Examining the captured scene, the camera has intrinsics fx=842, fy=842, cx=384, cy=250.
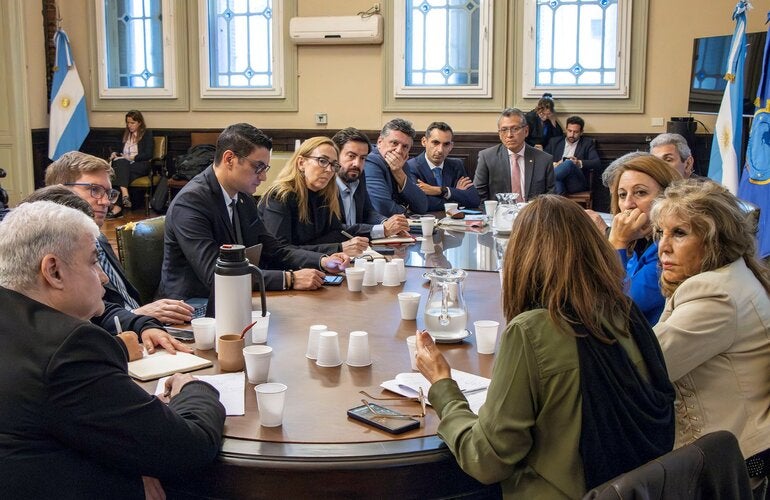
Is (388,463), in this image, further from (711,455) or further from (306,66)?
(306,66)

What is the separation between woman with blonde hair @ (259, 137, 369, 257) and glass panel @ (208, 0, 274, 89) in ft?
18.1

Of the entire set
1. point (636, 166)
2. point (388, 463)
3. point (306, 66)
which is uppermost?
point (306, 66)

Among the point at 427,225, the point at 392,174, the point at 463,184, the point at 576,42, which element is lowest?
the point at 427,225

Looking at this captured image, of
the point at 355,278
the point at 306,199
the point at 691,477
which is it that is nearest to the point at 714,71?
the point at 306,199

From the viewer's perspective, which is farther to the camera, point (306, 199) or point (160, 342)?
point (306, 199)

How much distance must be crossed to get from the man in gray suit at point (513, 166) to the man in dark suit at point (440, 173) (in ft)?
1.07

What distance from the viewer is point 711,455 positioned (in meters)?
1.41

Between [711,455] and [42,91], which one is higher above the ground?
[42,91]

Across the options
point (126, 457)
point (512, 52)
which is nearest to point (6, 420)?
point (126, 457)

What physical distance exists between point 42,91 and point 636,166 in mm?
8249

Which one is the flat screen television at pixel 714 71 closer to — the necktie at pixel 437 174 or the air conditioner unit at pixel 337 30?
the necktie at pixel 437 174

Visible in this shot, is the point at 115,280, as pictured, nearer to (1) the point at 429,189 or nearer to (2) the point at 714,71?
(1) the point at 429,189

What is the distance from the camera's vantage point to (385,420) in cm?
171

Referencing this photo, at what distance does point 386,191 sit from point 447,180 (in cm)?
92
